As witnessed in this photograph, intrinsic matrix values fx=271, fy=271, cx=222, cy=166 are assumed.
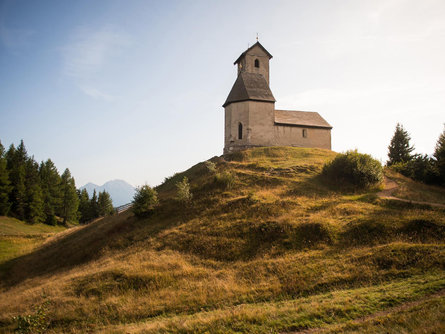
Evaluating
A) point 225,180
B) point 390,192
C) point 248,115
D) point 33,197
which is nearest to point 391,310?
point 390,192

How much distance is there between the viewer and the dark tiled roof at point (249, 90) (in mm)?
37125

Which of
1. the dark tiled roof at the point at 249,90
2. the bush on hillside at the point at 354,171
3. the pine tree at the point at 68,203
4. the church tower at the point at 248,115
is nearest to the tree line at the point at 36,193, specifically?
the pine tree at the point at 68,203

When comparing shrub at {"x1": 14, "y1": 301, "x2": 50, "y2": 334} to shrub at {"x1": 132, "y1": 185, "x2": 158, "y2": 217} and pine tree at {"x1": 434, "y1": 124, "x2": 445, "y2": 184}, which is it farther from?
pine tree at {"x1": 434, "y1": 124, "x2": 445, "y2": 184}

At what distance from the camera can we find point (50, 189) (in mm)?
62406

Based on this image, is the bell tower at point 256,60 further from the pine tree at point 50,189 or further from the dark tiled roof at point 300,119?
the pine tree at point 50,189

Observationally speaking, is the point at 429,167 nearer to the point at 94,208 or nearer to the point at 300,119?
the point at 300,119

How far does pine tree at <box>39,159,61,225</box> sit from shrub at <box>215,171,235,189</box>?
49.5m

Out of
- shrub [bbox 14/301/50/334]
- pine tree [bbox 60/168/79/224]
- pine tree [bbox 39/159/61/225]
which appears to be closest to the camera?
shrub [bbox 14/301/50/334]

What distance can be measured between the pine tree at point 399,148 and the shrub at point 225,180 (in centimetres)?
2825

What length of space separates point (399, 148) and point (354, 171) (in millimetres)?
21197

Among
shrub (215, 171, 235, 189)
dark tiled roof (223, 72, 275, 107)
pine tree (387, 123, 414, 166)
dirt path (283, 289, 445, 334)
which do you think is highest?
dark tiled roof (223, 72, 275, 107)

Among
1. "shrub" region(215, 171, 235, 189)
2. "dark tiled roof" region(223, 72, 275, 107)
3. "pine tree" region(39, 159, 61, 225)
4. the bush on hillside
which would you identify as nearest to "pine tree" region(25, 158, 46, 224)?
"pine tree" region(39, 159, 61, 225)

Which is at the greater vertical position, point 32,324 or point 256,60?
point 256,60

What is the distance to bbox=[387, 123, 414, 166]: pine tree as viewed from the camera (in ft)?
131
